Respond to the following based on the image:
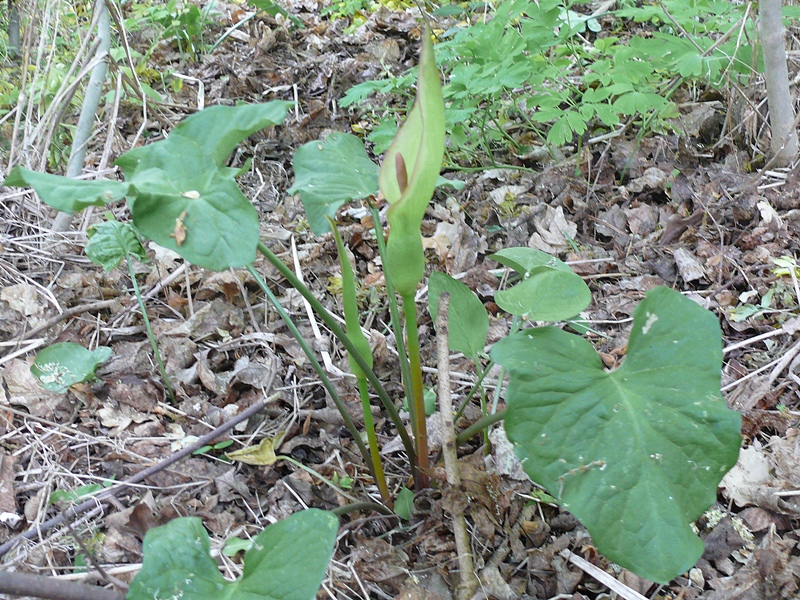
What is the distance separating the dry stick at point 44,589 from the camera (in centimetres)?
67

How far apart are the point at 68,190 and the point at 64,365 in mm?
820

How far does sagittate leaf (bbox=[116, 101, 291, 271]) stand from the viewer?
0.82m

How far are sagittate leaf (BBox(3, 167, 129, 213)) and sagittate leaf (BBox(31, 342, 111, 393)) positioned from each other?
2.45 ft

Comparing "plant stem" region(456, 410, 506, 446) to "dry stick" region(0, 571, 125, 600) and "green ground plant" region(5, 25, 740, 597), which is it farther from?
"dry stick" region(0, 571, 125, 600)

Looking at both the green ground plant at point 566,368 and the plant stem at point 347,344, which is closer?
the green ground plant at point 566,368

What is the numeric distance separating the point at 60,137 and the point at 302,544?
7.32 feet

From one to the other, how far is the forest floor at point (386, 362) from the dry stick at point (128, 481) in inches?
0.8

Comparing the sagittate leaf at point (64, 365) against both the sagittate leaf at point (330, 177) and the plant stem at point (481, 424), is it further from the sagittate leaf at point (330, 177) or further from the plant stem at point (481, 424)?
the plant stem at point (481, 424)

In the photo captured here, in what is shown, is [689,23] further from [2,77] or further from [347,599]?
[2,77]

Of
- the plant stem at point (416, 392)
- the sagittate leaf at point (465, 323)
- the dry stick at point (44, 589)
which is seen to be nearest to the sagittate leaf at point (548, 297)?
the sagittate leaf at point (465, 323)

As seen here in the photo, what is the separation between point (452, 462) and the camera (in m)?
1.08

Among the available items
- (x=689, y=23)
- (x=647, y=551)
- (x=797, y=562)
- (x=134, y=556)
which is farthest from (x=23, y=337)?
(x=689, y=23)

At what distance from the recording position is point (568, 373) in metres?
0.90

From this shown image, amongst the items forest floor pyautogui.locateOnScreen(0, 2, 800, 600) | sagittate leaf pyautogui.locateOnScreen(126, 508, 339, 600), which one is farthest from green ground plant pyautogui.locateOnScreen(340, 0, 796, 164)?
sagittate leaf pyautogui.locateOnScreen(126, 508, 339, 600)
